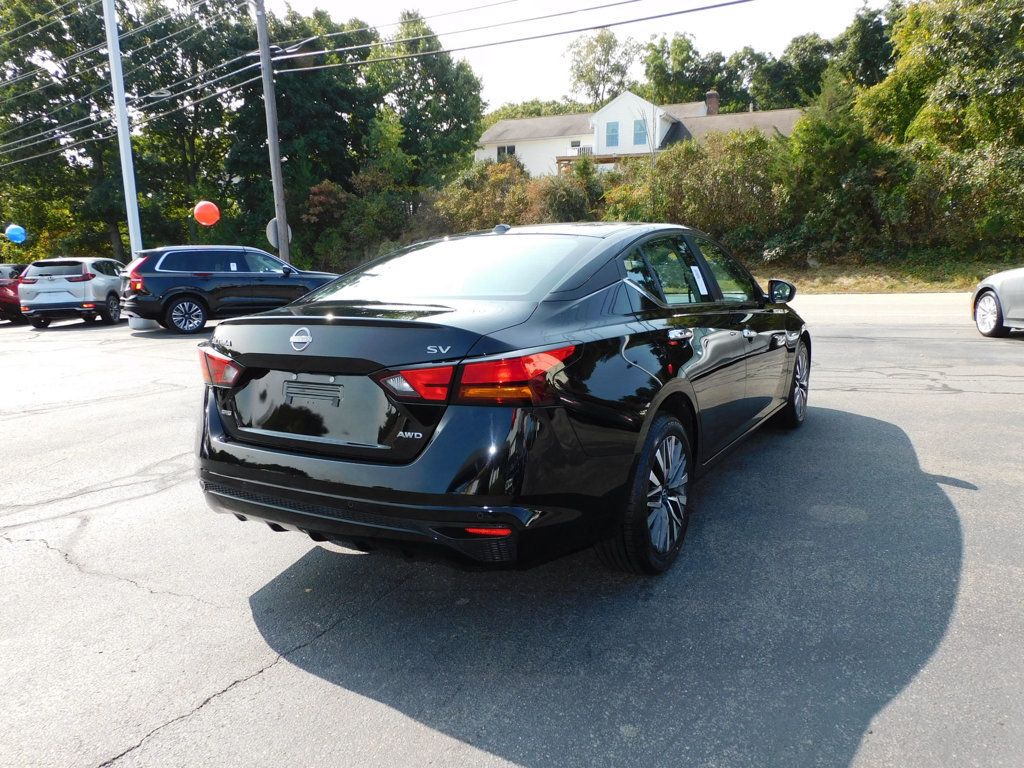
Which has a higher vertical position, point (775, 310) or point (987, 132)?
point (987, 132)

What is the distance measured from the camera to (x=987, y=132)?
20109 millimetres

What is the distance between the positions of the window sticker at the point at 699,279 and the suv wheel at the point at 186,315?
42.1 feet

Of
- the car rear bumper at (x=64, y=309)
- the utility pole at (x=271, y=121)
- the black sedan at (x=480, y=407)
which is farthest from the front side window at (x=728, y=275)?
the utility pole at (x=271, y=121)

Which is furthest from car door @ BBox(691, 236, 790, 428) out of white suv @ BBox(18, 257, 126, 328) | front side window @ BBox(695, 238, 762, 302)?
white suv @ BBox(18, 257, 126, 328)

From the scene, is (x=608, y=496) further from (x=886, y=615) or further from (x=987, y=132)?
(x=987, y=132)

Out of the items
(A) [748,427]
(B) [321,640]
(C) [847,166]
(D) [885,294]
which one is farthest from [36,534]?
(C) [847,166]

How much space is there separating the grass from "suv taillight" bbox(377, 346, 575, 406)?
60.4ft

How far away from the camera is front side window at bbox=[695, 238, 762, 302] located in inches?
178

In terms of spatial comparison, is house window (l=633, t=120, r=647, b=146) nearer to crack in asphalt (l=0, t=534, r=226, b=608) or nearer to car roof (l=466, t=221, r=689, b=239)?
car roof (l=466, t=221, r=689, b=239)

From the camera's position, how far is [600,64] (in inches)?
2704

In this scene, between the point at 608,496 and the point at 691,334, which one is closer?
the point at 608,496

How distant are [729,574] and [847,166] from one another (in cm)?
2099

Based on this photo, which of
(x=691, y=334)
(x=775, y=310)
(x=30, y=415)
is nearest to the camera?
(x=691, y=334)

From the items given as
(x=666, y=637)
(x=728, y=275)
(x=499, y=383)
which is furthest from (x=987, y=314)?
(x=499, y=383)
